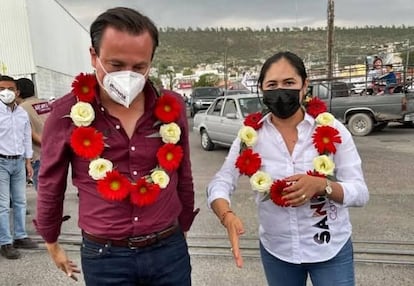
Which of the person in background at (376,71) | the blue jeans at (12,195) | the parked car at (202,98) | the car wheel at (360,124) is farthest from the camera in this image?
the parked car at (202,98)

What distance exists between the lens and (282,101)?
2113mm

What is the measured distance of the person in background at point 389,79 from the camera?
47.7ft

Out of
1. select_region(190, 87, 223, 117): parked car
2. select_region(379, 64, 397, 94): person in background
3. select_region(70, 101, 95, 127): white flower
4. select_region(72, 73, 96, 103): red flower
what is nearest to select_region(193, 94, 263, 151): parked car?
select_region(379, 64, 397, 94): person in background

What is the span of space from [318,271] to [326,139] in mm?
630

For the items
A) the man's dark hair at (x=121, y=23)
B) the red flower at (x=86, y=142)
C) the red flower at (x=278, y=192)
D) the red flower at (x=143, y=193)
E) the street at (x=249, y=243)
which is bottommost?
the street at (x=249, y=243)

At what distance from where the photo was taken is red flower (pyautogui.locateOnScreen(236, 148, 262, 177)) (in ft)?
6.93

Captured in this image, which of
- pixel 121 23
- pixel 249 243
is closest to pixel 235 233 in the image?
pixel 121 23

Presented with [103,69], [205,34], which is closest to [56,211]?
[103,69]

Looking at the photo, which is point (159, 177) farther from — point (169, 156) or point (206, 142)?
point (206, 142)

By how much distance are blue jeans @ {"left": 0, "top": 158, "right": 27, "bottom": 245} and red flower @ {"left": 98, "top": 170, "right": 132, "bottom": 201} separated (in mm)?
3157

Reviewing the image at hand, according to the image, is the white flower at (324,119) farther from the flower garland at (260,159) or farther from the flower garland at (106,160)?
the flower garland at (106,160)

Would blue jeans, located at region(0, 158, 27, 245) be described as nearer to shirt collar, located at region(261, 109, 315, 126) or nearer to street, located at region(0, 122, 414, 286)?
street, located at region(0, 122, 414, 286)

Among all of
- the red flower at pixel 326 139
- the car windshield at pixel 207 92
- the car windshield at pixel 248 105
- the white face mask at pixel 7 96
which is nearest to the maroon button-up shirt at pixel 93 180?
the red flower at pixel 326 139

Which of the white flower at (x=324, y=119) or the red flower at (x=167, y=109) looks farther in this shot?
the white flower at (x=324, y=119)
